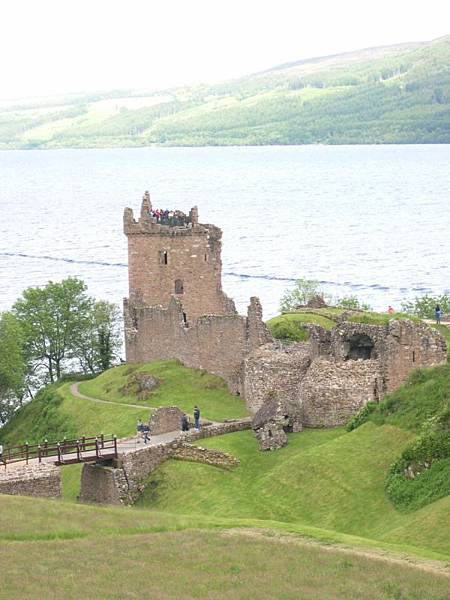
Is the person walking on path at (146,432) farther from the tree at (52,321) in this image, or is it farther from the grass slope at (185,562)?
the tree at (52,321)

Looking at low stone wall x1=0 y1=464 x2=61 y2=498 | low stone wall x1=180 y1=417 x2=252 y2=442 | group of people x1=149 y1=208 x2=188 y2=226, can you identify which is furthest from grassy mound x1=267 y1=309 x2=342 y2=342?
low stone wall x1=0 y1=464 x2=61 y2=498

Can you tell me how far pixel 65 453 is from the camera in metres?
58.2

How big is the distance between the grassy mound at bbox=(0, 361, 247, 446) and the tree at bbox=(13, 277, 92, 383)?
428 inches

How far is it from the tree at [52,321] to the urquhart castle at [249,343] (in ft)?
43.5

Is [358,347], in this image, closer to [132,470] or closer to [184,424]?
[184,424]

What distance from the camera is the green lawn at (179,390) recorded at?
65.5 m

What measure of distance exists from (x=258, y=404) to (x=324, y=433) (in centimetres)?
528

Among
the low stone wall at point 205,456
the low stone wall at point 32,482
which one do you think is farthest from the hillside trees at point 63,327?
the low stone wall at point 32,482

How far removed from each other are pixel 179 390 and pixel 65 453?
481 inches

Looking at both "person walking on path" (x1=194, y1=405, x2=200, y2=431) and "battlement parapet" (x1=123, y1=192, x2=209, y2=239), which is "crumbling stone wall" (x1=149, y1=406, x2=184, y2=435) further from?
"battlement parapet" (x1=123, y1=192, x2=209, y2=239)

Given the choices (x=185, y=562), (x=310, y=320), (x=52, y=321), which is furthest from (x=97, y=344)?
(x=185, y=562)

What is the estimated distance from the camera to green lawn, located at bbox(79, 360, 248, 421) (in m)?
65.5

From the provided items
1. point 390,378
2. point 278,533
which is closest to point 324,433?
point 390,378

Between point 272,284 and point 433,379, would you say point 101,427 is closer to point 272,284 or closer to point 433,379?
point 433,379
